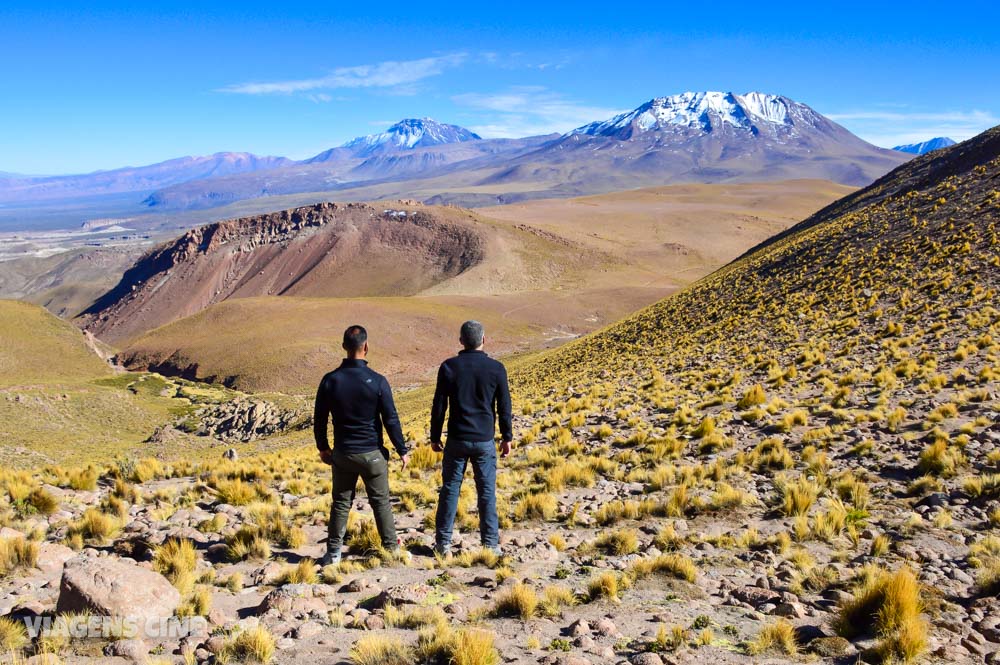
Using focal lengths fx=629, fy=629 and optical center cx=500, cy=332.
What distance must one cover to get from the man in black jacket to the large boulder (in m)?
1.69

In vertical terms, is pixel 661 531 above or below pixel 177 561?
below

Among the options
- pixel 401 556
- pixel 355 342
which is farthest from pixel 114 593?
pixel 355 342

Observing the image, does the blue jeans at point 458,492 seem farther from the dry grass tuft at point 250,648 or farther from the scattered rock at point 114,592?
the scattered rock at point 114,592

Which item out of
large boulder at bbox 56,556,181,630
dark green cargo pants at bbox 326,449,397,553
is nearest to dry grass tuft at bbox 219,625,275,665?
large boulder at bbox 56,556,181,630

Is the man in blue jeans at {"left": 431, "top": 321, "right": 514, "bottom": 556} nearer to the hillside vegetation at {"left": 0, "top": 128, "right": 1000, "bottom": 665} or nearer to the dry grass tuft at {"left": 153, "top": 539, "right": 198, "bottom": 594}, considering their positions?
the hillside vegetation at {"left": 0, "top": 128, "right": 1000, "bottom": 665}

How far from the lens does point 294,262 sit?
332ft

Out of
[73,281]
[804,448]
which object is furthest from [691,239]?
[73,281]

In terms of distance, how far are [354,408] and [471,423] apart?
1.21 m

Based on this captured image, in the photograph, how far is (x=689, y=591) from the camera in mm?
5625

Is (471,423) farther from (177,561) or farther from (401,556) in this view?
(177,561)

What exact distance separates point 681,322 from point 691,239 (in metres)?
91.4

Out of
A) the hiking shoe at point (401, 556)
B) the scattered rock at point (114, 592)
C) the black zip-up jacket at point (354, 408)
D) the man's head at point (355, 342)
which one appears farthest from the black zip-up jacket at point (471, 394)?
the scattered rock at point (114, 592)

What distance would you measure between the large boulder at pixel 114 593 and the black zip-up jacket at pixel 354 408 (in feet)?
5.95

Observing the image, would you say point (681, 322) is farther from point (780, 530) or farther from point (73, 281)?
point (73, 281)
